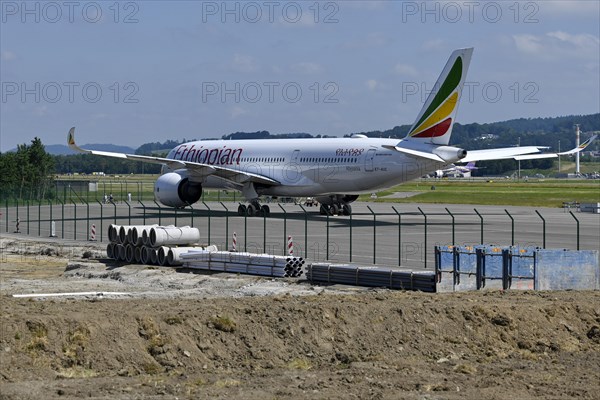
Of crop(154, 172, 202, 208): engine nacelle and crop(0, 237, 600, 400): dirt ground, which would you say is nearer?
crop(0, 237, 600, 400): dirt ground

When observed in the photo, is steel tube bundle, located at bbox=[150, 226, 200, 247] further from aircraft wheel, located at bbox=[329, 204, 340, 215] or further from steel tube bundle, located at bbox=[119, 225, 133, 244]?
aircraft wheel, located at bbox=[329, 204, 340, 215]

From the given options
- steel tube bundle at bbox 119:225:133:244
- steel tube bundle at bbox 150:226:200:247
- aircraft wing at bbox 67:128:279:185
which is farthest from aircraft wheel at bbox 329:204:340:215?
steel tube bundle at bbox 150:226:200:247

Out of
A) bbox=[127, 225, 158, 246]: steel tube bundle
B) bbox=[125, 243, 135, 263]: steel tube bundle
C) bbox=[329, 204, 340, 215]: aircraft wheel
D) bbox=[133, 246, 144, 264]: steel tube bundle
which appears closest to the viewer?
bbox=[127, 225, 158, 246]: steel tube bundle

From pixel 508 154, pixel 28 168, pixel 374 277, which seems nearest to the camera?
pixel 374 277

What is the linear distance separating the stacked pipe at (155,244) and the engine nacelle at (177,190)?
2295 cm

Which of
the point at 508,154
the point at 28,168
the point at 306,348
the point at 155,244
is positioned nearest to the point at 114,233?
the point at 155,244

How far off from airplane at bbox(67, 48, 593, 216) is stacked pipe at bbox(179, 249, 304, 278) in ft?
54.0

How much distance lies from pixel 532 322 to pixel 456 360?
3.11 meters

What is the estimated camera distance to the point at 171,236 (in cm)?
3700

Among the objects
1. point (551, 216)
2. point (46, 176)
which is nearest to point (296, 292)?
point (551, 216)

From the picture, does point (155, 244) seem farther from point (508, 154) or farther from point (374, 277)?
point (508, 154)

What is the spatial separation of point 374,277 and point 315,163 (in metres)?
29.6

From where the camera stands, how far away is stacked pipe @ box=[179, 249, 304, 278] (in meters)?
32.7

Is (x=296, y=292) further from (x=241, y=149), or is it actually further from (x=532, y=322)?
(x=241, y=149)
